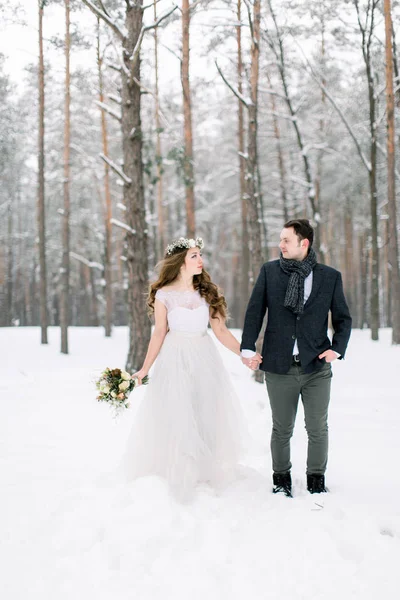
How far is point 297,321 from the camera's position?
3.98m

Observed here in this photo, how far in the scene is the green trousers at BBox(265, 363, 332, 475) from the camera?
403 cm

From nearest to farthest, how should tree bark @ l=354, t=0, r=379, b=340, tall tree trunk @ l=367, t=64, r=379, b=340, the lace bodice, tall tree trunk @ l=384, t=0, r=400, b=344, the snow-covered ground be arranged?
the snow-covered ground
the lace bodice
tall tree trunk @ l=384, t=0, r=400, b=344
tree bark @ l=354, t=0, r=379, b=340
tall tree trunk @ l=367, t=64, r=379, b=340

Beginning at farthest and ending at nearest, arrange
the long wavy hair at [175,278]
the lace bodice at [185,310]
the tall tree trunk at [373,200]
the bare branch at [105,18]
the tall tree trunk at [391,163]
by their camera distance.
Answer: the tall tree trunk at [373,200], the tall tree trunk at [391,163], the bare branch at [105,18], the long wavy hair at [175,278], the lace bodice at [185,310]

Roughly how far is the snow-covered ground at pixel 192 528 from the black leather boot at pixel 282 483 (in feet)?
0.29

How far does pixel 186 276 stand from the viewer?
4.53 meters

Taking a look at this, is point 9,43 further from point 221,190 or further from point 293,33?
point 221,190

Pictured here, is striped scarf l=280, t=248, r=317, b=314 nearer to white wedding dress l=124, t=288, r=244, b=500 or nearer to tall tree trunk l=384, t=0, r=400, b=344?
white wedding dress l=124, t=288, r=244, b=500

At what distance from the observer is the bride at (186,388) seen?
13.9ft

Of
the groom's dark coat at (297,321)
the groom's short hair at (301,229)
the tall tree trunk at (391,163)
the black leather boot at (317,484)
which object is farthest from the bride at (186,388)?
the tall tree trunk at (391,163)

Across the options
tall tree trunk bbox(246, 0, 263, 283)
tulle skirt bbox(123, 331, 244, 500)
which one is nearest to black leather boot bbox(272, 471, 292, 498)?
tulle skirt bbox(123, 331, 244, 500)

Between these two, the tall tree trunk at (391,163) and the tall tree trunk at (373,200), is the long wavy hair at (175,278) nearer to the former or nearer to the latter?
the tall tree trunk at (391,163)

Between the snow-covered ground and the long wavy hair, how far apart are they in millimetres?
1500

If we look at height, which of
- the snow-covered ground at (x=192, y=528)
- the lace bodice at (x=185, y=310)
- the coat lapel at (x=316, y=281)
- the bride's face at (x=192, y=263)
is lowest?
the snow-covered ground at (x=192, y=528)

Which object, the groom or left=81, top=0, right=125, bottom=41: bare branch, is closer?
the groom
